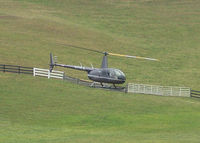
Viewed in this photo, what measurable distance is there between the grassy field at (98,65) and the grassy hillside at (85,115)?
0.07m

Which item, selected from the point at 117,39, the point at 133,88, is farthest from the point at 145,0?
the point at 133,88

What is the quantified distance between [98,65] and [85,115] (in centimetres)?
3062

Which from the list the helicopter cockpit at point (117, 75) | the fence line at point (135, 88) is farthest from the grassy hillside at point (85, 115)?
the helicopter cockpit at point (117, 75)

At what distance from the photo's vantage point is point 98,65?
75312mm

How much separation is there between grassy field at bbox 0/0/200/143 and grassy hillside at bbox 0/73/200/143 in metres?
0.07

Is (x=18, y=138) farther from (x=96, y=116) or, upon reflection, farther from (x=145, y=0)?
(x=145, y=0)

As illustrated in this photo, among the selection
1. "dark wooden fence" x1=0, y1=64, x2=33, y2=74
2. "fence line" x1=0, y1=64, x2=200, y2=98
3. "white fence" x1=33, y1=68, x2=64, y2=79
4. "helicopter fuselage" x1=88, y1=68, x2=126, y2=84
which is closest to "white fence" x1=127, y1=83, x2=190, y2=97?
"fence line" x1=0, y1=64, x2=200, y2=98

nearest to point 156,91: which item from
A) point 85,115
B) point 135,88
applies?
point 135,88

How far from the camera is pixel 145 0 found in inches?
4766

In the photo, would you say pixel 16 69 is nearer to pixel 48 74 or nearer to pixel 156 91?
pixel 48 74

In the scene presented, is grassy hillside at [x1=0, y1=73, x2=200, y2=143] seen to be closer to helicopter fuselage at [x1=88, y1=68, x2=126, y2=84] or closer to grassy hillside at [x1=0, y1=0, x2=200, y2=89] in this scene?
helicopter fuselage at [x1=88, y1=68, x2=126, y2=84]

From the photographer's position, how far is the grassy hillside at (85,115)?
122 feet

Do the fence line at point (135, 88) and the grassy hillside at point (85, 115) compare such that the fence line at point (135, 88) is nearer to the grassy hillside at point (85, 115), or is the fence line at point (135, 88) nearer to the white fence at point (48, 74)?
the white fence at point (48, 74)

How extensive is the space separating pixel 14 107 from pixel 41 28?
48.4m
